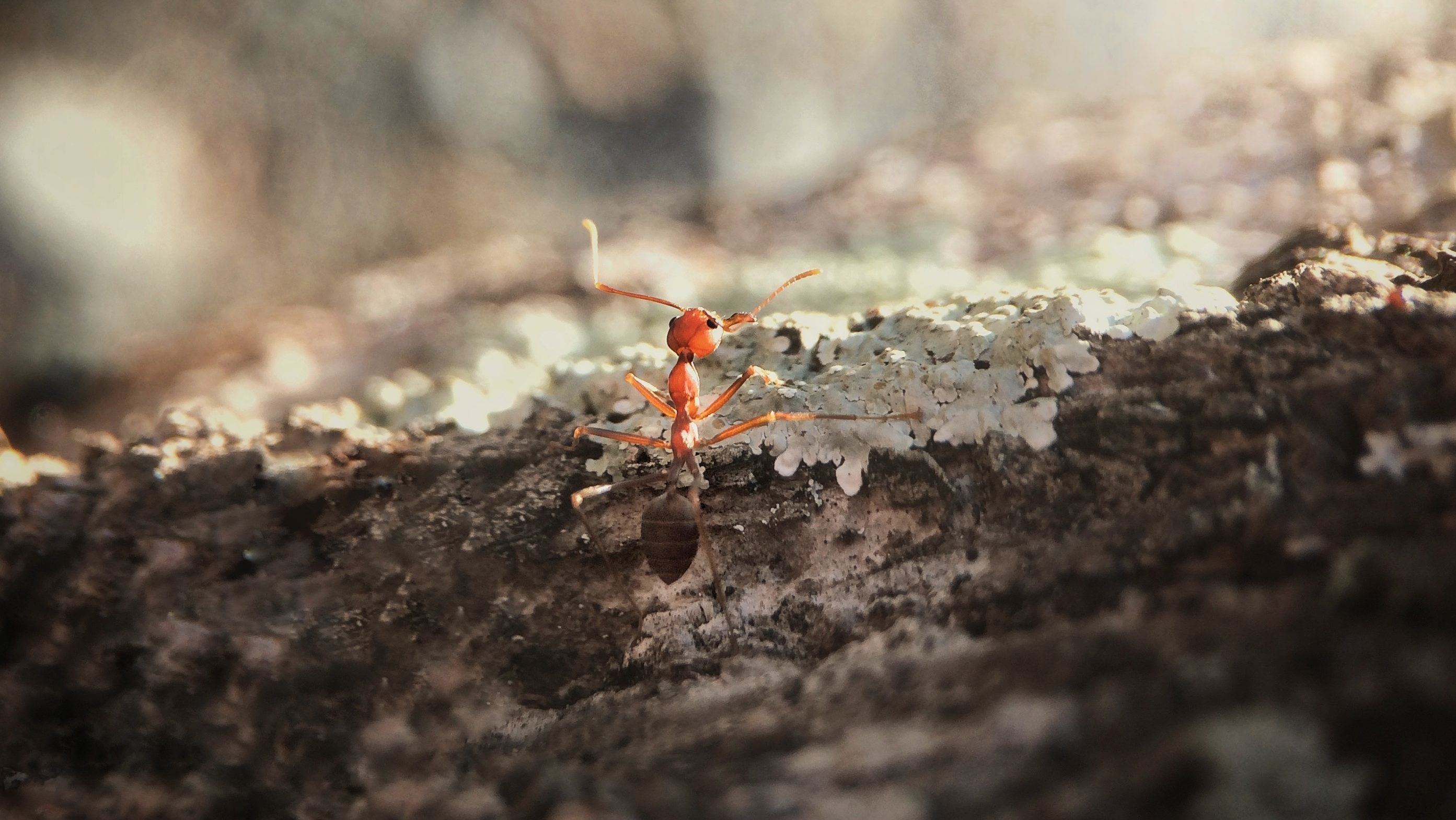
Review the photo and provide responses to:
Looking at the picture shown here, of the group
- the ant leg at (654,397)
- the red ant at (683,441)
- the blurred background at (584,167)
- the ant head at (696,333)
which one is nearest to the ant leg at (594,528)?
the red ant at (683,441)

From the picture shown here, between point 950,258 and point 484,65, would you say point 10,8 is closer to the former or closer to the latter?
point 484,65

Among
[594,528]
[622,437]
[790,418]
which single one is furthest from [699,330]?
[594,528]

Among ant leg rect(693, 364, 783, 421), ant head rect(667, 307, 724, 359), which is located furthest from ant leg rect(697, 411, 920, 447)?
ant head rect(667, 307, 724, 359)

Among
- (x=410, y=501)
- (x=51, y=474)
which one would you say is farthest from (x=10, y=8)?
(x=410, y=501)

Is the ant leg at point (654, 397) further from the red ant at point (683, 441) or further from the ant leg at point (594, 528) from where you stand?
the ant leg at point (594, 528)

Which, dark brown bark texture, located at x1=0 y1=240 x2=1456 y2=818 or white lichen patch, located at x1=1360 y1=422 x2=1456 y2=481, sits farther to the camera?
white lichen patch, located at x1=1360 y1=422 x2=1456 y2=481

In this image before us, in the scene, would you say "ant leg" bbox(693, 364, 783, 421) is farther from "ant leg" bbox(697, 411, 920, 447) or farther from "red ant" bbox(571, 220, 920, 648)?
"ant leg" bbox(697, 411, 920, 447)
